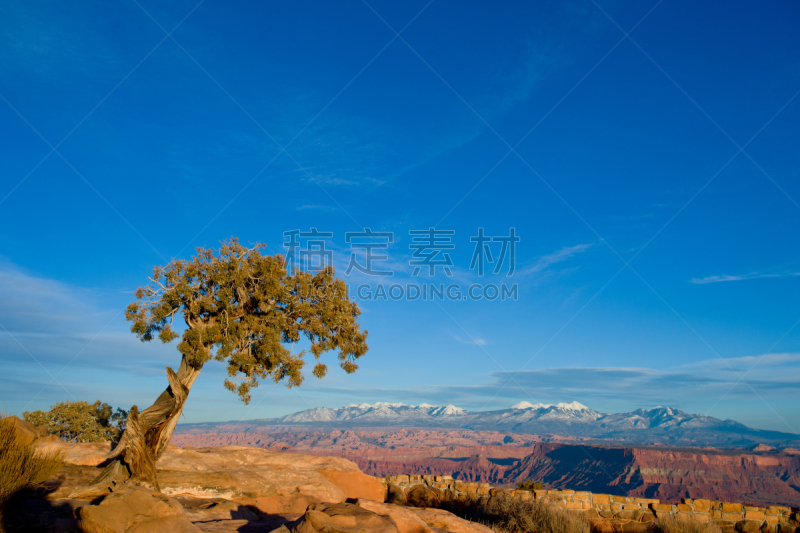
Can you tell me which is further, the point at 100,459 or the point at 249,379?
the point at 249,379

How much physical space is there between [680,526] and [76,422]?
32974mm

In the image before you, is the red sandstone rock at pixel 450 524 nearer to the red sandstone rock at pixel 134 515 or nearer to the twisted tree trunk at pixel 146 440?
the red sandstone rock at pixel 134 515

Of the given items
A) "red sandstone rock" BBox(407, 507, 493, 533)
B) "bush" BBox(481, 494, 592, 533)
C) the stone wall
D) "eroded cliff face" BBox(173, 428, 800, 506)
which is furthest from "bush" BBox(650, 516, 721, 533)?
"eroded cliff face" BBox(173, 428, 800, 506)

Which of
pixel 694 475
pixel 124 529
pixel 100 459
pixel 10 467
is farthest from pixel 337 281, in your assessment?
pixel 694 475

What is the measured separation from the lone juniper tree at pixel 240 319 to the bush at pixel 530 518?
328 inches

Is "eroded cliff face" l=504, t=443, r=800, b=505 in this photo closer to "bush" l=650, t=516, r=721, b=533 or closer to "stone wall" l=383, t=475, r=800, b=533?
"stone wall" l=383, t=475, r=800, b=533

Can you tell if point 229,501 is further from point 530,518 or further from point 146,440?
point 530,518

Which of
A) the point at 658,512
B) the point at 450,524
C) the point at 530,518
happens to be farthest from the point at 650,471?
the point at 450,524

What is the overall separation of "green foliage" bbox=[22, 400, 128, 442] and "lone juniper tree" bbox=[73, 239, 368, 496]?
53.3ft

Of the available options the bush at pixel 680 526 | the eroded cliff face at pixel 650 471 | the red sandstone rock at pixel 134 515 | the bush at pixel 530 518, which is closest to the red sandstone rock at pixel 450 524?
the bush at pixel 530 518

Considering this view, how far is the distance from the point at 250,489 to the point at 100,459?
566 centimetres

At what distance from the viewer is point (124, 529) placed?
6.09 m

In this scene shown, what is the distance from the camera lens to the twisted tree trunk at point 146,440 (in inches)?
509

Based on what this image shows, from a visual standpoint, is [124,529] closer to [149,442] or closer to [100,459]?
[149,442]
